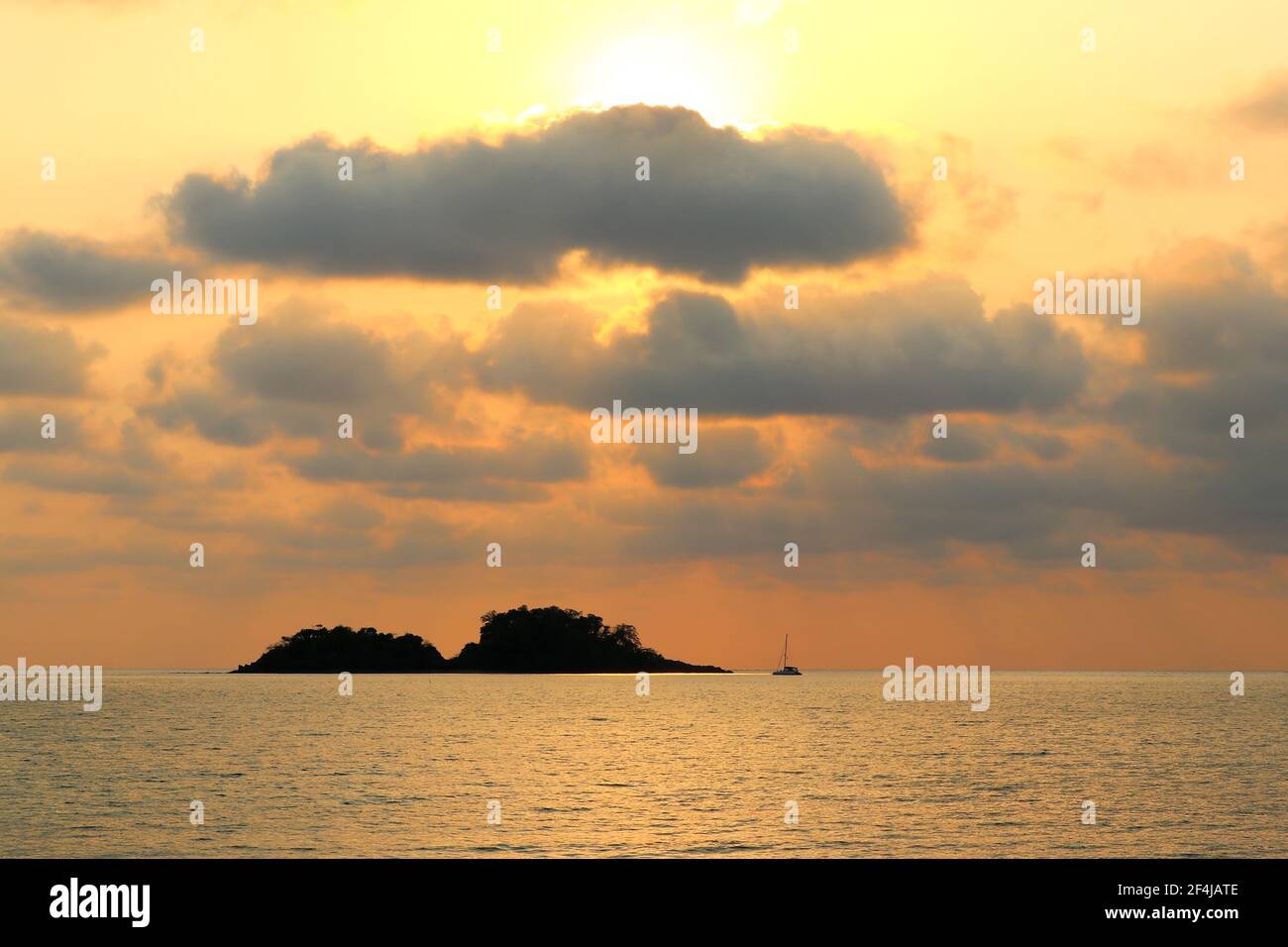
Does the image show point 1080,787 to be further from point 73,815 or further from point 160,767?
point 160,767

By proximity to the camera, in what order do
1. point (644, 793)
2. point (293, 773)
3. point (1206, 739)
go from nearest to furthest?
point (644, 793) < point (293, 773) < point (1206, 739)

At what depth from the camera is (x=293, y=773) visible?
128125 millimetres

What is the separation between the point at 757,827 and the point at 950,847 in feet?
48.2
